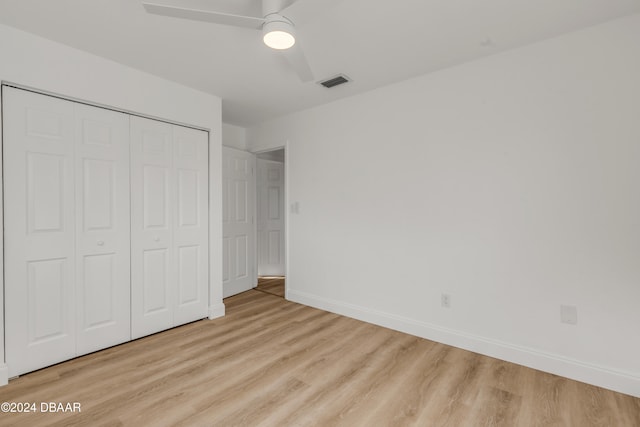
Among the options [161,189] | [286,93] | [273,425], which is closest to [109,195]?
[161,189]

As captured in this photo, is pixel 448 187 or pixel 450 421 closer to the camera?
pixel 450 421

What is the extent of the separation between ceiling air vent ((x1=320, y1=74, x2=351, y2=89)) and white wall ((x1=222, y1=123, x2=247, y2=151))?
1.98 m

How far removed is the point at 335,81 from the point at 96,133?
87.2 inches

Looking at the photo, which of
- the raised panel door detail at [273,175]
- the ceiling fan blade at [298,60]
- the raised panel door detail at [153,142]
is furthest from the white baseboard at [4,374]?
the raised panel door detail at [273,175]

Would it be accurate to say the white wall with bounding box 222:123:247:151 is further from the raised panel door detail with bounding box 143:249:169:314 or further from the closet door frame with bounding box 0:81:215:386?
the raised panel door detail with bounding box 143:249:169:314

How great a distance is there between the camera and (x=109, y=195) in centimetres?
262

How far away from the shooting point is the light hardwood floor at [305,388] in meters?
1.74

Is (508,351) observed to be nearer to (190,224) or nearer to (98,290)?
(190,224)

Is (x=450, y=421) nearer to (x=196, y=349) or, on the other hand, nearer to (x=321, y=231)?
(x=196, y=349)

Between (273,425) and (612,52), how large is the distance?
129 inches

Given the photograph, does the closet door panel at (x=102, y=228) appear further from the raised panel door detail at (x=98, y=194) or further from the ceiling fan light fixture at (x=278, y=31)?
the ceiling fan light fixture at (x=278, y=31)

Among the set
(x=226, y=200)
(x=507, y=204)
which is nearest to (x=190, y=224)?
(x=226, y=200)

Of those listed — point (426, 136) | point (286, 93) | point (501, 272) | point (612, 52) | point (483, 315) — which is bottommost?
point (483, 315)

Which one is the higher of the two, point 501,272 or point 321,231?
point 321,231
